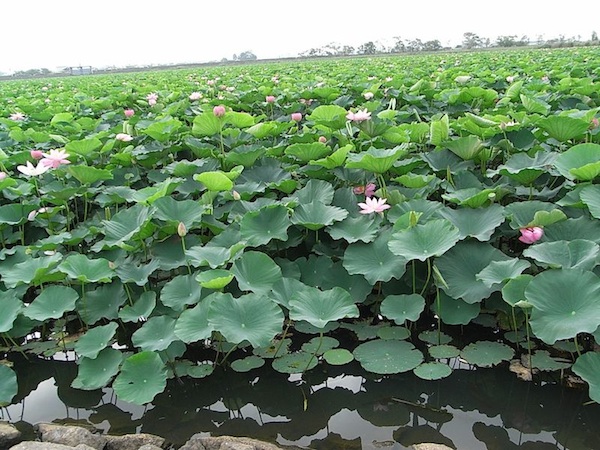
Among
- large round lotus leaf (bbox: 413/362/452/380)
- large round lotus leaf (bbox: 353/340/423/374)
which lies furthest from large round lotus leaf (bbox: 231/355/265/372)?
large round lotus leaf (bbox: 413/362/452/380)

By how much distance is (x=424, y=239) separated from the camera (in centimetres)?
200

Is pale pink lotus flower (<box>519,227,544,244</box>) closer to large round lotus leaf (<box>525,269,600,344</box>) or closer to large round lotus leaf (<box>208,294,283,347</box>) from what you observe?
large round lotus leaf (<box>525,269,600,344</box>)

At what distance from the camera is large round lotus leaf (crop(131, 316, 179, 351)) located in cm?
188

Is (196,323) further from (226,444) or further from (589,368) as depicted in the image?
(589,368)

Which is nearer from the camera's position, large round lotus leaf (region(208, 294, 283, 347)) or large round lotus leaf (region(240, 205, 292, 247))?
large round lotus leaf (region(208, 294, 283, 347))

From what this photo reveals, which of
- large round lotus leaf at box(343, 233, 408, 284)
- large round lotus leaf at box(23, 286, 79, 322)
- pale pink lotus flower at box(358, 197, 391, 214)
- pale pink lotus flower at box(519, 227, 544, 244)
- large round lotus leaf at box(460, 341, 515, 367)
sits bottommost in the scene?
large round lotus leaf at box(460, 341, 515, 367)

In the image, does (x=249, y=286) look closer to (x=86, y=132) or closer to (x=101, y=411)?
(x=101, y=411)

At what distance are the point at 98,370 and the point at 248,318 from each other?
2.00 ft

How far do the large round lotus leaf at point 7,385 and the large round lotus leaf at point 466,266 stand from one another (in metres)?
1.63

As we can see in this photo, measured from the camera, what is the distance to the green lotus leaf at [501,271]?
5.99ft

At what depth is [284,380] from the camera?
2.00m

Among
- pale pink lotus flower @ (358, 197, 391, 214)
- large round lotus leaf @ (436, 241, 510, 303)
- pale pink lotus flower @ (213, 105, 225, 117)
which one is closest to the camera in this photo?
large round lotus leaf @ (436, 241, 510, 303)

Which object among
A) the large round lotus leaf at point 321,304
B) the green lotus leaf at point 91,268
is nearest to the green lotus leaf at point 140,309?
the green lotus leaf at point 91,268

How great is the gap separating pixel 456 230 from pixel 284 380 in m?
0.87
